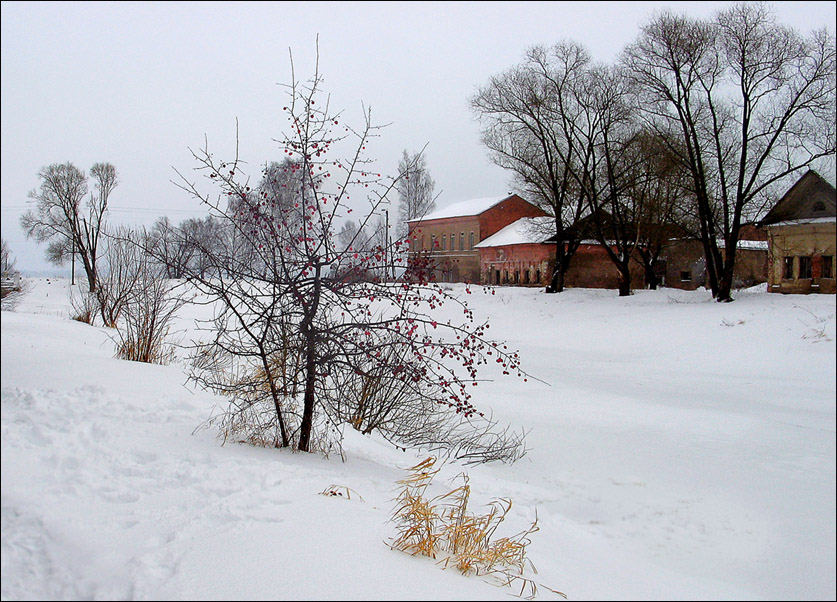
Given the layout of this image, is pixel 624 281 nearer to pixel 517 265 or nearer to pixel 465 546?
pixel 517 265

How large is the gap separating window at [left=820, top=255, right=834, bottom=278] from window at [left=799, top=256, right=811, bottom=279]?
0.10 metres

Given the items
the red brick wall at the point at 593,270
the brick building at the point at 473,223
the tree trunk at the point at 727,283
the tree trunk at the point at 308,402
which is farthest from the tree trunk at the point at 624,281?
the tree trunk at the point at 308,402

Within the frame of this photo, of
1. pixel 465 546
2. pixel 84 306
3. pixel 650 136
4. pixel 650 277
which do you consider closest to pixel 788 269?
pixel 465 546

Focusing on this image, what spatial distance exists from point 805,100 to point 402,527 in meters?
4.29

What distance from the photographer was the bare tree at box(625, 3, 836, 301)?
547 cm

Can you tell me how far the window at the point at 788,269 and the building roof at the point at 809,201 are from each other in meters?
0.11

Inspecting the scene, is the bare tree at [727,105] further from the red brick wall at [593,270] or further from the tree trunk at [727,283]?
the red brick wall at [593,270]

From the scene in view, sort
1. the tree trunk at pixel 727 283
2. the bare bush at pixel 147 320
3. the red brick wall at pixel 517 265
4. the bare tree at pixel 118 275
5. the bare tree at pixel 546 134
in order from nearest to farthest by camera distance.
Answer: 1. the tree trunk at pixel 727 283
2. the bare bush at pixel 147 320
3. the bare tree at pixel 118 275
4. the bare tree at pixel 546 134
5. the red brick wall at pixel 517 265

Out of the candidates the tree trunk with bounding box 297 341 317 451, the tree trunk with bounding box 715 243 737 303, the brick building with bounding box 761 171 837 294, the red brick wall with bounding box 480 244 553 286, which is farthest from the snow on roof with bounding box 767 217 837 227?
the red brick wall with bounding box 480 244 553 286

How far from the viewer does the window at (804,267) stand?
4.95 feet

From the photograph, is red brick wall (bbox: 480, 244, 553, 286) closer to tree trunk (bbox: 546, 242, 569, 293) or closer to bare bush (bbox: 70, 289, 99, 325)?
tree trunk (bbox: 546, 242, 569, 293)

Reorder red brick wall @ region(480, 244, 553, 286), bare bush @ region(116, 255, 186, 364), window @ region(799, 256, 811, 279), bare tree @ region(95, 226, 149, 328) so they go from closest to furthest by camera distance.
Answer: window @ region(799, 256, 811, 279) → bare bush @ region(116, 255, 186, 364) → bare tree @ region(95, 226, 149, 328) → red brick wall @ region(480, 244, 553, 286)

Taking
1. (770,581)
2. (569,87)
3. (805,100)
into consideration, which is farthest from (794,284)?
(569,87)

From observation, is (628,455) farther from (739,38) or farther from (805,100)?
(739,38)
